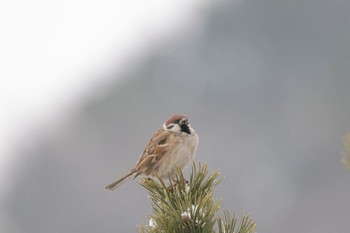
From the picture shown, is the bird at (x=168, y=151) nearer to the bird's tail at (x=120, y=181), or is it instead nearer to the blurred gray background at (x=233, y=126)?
the bird's tail at (x=120, y=181)

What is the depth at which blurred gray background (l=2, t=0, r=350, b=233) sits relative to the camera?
35844 millimetres

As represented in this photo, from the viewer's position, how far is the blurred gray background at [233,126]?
3584cm

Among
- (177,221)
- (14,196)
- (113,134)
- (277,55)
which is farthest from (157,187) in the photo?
(277,55)

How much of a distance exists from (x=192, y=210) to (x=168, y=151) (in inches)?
47.2

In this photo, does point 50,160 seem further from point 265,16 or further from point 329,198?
point 265,16

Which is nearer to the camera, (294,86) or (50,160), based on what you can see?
(50,160)

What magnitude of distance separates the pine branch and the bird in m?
0.89

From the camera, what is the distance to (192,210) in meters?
2.43

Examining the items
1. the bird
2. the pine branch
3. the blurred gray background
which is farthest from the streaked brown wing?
the blurred gray background

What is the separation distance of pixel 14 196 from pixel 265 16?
17.7m

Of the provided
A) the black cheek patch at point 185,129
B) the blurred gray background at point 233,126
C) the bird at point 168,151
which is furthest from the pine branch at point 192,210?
the blurred gray background at point 233,126

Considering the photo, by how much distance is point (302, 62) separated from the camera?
48156 mm

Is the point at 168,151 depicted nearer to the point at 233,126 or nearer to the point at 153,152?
the point at 153,152

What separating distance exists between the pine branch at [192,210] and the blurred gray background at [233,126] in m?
28.2
